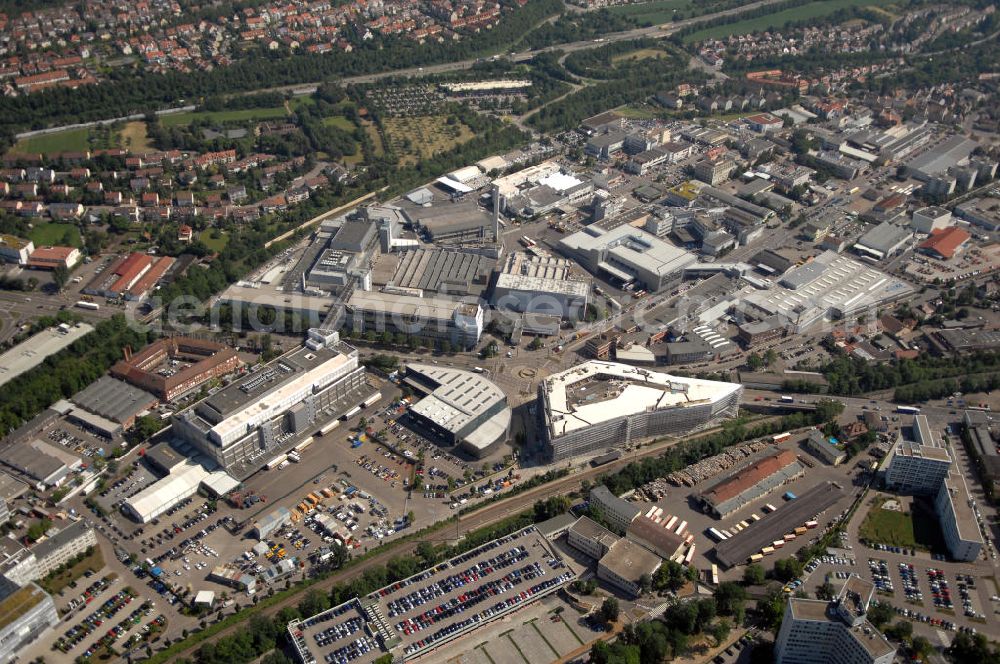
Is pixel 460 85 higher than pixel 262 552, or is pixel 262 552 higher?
pixel 460 85

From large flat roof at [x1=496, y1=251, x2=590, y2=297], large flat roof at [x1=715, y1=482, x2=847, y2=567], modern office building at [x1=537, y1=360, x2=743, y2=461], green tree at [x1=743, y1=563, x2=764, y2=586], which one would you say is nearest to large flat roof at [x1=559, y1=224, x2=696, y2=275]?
large flat roof at [x1=496, y1=251, x2=590, y2=297]

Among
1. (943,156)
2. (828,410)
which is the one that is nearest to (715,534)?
(828,410)

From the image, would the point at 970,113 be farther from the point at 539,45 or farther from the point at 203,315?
the point at 203,315

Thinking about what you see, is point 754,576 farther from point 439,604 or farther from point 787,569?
point 439,604

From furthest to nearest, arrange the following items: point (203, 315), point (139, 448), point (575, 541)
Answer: point (203, 315) < point (139, 448) < point (575, 541)

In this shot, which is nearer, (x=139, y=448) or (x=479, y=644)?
(x=479, y=644)

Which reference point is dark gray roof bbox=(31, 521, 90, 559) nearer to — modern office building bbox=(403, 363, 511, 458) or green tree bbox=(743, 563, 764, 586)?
modern office building bbox=(403, 363, 511, 458)

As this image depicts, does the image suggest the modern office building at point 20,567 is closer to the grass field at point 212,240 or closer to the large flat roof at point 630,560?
the large flat roof at point 630,560

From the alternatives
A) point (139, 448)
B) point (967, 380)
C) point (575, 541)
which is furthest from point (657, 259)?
point (139, 448)
